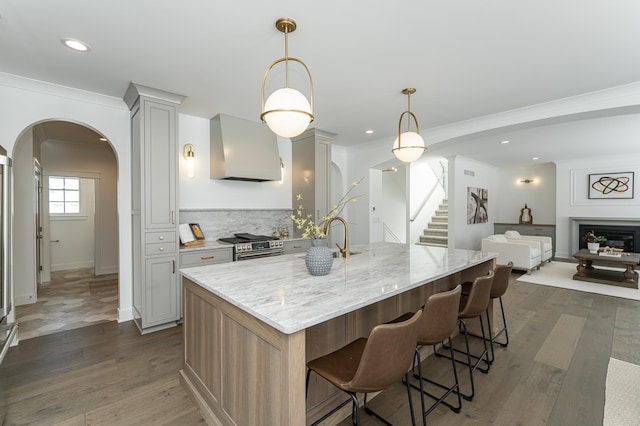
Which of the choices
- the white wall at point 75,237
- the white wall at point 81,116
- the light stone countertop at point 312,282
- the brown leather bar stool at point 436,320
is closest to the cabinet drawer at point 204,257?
the white wall at point 81,116

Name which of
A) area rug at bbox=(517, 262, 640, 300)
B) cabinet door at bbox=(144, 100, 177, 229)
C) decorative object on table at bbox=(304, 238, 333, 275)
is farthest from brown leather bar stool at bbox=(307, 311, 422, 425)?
area rug at bbox=(517, 262, 640, 300)

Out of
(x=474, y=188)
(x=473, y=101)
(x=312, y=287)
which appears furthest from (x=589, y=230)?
(x=312, y=287)

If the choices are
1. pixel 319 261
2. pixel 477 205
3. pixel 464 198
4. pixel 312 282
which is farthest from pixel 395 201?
pixel 312 282

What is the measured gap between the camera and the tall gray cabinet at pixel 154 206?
10.6 ft

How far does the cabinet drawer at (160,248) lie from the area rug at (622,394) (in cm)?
391

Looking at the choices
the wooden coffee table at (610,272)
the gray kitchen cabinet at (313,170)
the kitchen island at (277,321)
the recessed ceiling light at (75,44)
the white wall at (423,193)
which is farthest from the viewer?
the white wall at (423,193)

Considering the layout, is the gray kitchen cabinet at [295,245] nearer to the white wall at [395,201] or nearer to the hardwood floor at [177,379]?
the hardwood floor at [177,379]

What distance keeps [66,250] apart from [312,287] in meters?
7.28

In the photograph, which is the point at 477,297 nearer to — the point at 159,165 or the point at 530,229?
the point at 159,165

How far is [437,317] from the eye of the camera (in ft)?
5.83

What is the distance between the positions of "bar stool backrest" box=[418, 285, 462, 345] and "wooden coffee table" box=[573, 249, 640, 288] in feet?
17.4

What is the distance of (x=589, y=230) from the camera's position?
7.72 metres

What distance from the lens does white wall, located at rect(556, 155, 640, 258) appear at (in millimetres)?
7262

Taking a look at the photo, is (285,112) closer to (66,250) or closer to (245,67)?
(245,67)
